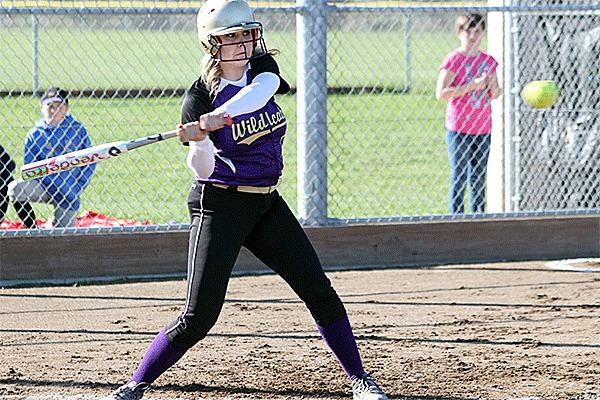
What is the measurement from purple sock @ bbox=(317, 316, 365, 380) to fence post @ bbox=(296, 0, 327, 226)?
3.54 meters

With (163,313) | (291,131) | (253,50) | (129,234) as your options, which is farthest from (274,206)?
(291,131)

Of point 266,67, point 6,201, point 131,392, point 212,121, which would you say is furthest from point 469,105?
point 131,392

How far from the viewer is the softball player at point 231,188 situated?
4.62m

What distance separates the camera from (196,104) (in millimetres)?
4641

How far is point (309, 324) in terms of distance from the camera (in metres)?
6.66

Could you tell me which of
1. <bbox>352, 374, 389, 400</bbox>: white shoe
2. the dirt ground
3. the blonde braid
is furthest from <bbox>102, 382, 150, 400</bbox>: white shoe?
the blonde braid

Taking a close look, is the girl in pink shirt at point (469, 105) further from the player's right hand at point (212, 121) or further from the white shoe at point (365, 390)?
the player's right hand at point (212, 121)

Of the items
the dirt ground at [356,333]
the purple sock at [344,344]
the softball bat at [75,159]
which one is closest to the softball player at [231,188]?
the purple sock at [344,344]

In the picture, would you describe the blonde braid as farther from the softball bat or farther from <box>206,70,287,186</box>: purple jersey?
the softball bat

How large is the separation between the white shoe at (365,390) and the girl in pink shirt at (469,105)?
4.32 meters

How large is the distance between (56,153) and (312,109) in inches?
83.2

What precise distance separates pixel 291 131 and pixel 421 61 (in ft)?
35.8

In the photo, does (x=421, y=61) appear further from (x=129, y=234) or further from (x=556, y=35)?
(x=129, y=234)

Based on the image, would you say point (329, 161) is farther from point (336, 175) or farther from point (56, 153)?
point (56, 153)
